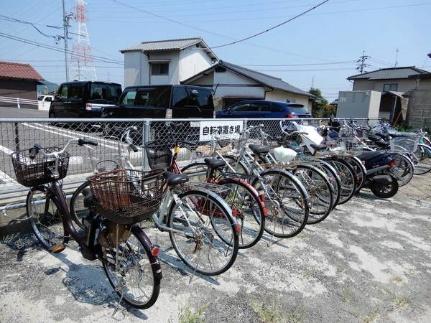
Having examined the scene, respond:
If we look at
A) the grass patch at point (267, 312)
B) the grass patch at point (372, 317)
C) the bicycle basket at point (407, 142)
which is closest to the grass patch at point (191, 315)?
the grass patch at point (267, 312)

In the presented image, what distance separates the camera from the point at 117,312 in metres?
2.23

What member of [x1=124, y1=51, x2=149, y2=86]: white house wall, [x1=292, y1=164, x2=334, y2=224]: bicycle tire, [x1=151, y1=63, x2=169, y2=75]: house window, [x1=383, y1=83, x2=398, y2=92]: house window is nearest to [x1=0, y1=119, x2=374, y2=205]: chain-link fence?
[x1=292, y1=164, x2=334, y2=224]: bicycle tire

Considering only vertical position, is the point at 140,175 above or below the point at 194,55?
below

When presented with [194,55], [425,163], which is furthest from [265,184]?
[194,55]

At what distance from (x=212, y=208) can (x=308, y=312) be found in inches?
41.7

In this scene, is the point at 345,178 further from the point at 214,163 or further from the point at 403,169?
the point at 214,163

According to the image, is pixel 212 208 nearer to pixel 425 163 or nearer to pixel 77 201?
pixel 77 201

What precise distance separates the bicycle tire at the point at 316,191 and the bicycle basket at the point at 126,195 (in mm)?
2254

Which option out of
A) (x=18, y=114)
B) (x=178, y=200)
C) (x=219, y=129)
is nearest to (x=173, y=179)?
(x=178, y=200)

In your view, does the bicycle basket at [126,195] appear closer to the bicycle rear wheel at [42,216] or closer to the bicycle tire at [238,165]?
the bicycle rear wheel at [42,216]

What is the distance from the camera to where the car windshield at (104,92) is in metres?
10.7

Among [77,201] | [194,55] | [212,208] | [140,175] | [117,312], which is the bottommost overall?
[117,312]

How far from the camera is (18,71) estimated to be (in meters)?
27.1

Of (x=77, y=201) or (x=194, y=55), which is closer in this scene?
(x=77, y=201)
